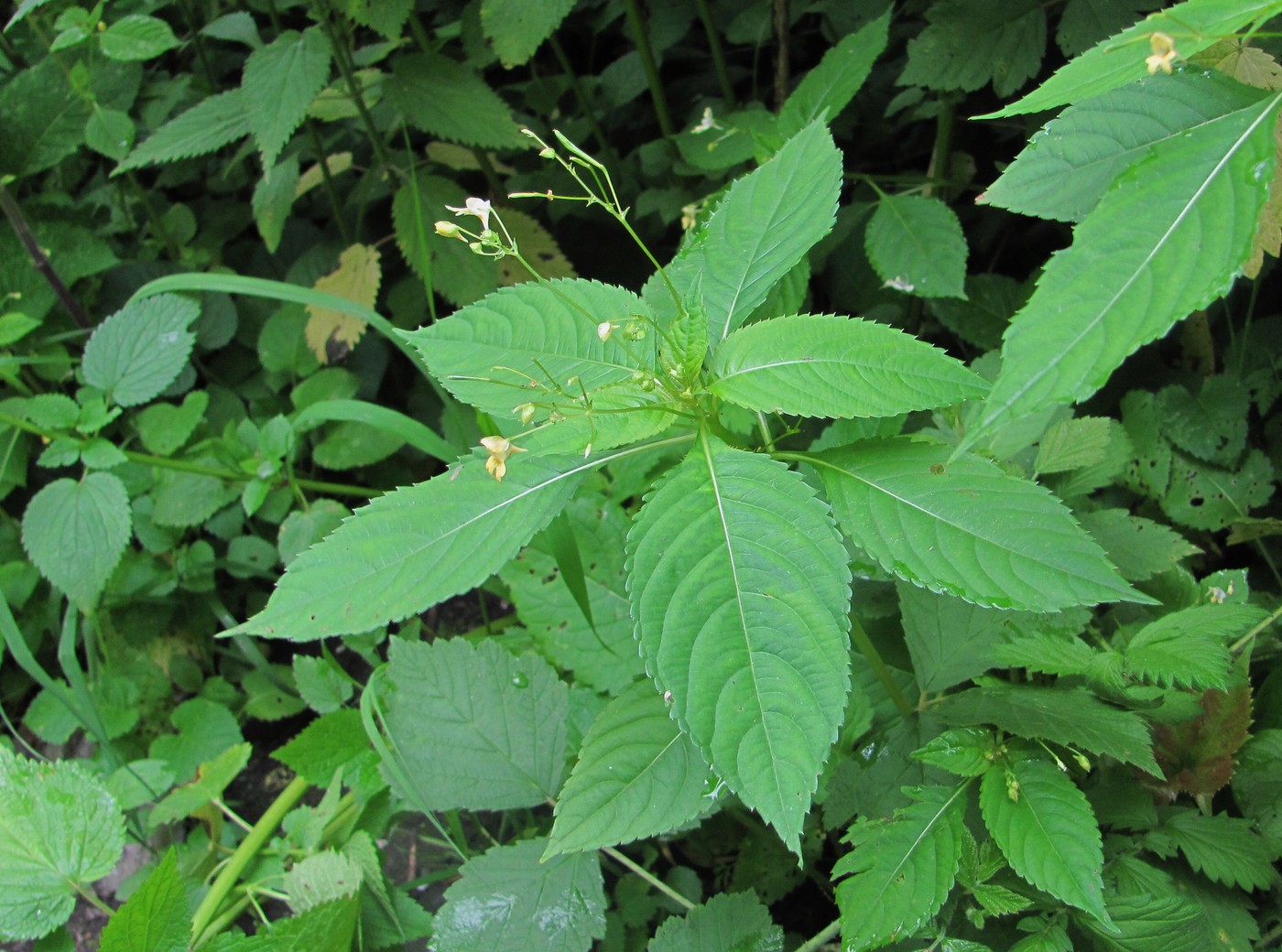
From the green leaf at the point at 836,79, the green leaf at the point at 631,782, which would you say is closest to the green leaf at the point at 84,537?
the green leaf at the point at 631,782

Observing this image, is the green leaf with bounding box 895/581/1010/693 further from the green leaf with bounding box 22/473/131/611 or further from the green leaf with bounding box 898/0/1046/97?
the green leaf with bounding box 22/473/131/611

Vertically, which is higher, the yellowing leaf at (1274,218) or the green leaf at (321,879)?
the yellowing leaf at (1274,218)

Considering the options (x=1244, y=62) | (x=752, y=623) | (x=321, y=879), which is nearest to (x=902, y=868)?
(x=752, y=623)

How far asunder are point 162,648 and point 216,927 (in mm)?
947

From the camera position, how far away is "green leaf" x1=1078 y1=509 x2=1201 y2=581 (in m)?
1.40

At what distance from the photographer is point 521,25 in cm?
198

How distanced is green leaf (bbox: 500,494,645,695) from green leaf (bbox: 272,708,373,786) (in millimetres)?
A: 386

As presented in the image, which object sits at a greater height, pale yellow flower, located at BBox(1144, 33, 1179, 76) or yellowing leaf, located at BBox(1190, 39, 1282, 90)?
pale yellow flower, located at BBox(1144, 33, 1179, 76)

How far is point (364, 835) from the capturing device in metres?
1.62

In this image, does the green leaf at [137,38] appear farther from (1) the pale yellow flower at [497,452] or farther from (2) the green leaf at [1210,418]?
(2) the green leaf at [1210,418]

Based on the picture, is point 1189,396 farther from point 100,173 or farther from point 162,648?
point 100,173

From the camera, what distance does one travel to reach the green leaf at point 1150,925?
112 cm

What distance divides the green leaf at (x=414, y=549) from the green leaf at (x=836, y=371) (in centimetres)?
21

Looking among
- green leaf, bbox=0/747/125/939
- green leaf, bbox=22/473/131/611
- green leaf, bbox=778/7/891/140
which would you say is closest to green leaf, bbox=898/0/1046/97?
green leaf, bbox=778/7/891/140
